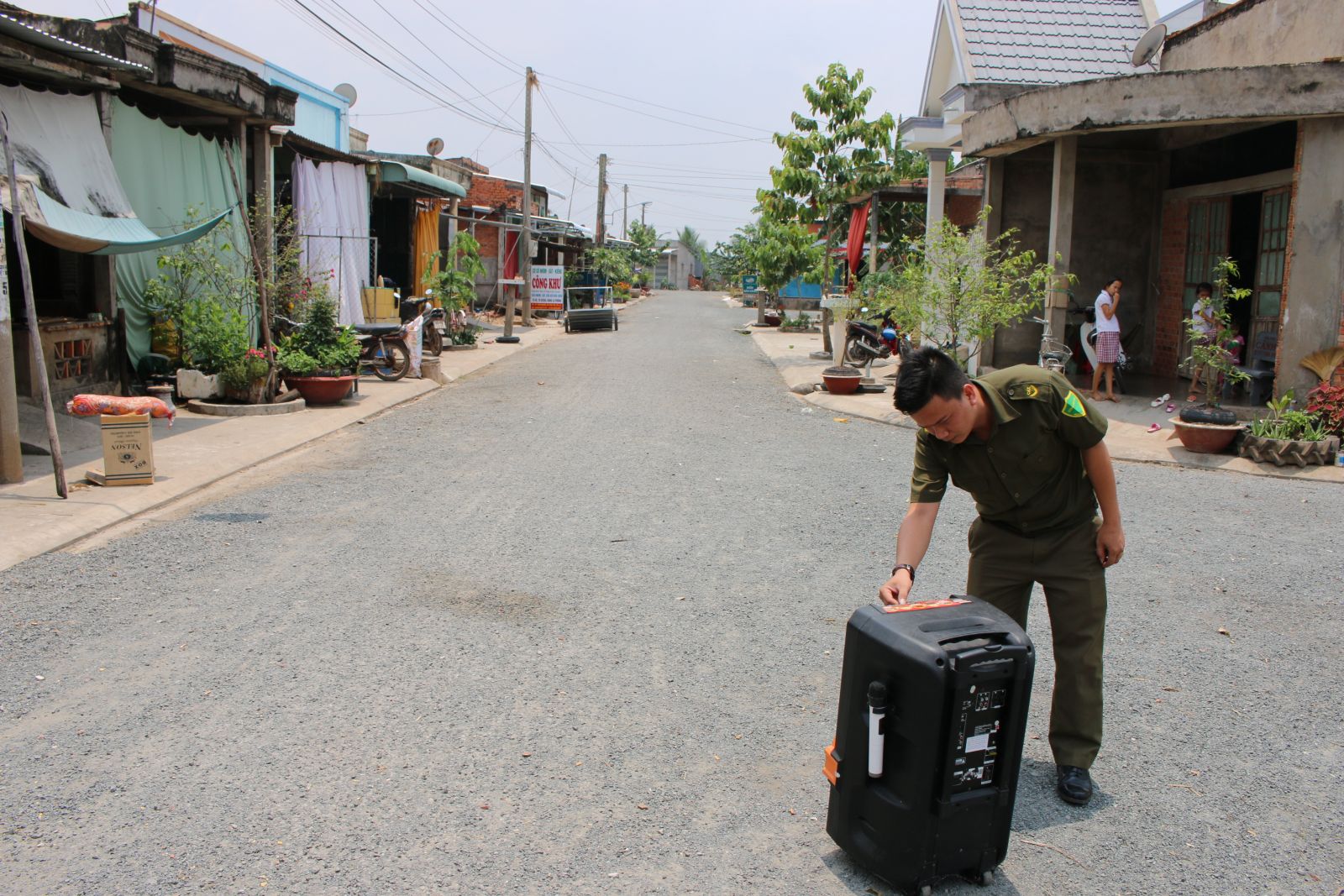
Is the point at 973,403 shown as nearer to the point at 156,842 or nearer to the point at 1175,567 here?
the point at 156,842

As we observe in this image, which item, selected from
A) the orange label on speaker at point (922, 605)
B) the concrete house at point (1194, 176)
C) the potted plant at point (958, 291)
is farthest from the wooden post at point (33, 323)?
the concrete house at point (1194, 176)

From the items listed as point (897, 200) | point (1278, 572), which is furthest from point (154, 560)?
point (897, 200)

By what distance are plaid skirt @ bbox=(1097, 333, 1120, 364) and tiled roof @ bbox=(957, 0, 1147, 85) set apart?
18.1 ft

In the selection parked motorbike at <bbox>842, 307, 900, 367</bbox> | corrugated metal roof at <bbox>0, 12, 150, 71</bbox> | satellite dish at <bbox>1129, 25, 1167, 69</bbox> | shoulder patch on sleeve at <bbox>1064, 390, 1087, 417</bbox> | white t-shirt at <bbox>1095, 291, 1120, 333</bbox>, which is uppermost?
satellite dish at <bbox>1129, 25, 1167, 69</bbox>

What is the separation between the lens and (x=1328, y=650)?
16.8 ft

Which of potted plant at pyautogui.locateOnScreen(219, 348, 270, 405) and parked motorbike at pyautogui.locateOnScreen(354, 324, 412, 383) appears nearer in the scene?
potted plant at pyautogui.locateOnScreen(219, 348, 270, 405)

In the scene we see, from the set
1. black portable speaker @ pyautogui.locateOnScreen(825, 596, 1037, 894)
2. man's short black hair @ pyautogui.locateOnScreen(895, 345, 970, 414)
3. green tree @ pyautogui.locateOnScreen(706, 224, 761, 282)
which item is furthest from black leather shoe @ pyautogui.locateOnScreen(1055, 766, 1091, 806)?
green tree @ pyautogui.locateOnScreen(706, 224, 761, 282)

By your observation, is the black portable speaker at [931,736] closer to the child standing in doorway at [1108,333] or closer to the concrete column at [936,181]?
the child standing in doorway at [1108,333]

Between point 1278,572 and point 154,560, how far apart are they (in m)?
6.73

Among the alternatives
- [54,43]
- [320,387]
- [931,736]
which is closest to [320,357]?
[320,387]

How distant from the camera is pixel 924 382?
10.7 feet

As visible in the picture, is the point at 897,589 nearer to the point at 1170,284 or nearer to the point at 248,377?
the point at 248,377

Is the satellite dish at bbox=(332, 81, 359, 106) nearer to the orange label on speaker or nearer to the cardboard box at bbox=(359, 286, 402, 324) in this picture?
the cardboard box at bbox=(359, 286, 402, 324)

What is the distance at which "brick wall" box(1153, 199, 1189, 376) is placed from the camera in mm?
15266
